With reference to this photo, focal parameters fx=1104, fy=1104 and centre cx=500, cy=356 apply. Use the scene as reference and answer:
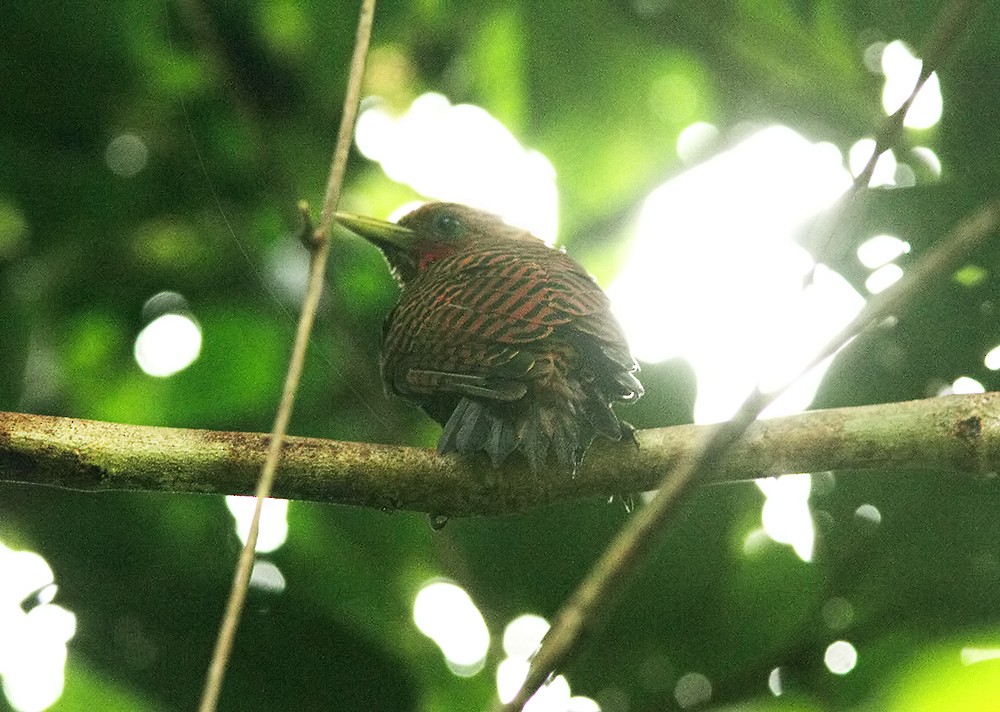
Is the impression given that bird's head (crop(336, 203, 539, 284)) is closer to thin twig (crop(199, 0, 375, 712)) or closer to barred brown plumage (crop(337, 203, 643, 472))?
barred brown plumage (crop(337, 203, 643, 472))

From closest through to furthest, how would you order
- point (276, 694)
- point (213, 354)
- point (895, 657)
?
point (895, 657)
point (276, 694)
point (213, 354)

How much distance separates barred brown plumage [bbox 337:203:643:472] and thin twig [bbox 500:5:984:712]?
124cm

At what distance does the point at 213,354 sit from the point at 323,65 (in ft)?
3.54

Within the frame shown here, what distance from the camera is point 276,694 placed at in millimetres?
3293

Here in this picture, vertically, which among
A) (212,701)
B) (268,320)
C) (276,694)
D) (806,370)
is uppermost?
(268,320)

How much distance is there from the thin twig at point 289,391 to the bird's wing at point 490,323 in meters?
0.97

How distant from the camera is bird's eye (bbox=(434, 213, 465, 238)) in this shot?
12.8 ft

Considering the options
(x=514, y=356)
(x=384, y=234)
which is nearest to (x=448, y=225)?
(x=384, y=234)

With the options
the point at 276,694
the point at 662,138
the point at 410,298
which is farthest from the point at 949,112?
the point at 276,694

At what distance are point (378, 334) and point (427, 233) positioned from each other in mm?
407

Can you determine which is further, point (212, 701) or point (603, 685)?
point (603, 685)

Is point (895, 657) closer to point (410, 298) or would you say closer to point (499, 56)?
point (410, 298)

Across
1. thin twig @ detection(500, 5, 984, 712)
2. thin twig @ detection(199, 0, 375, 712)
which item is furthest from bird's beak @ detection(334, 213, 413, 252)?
thin twig @ detection(500, 5, 984, 712)

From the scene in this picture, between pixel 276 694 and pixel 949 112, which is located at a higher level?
pixel 949 112
